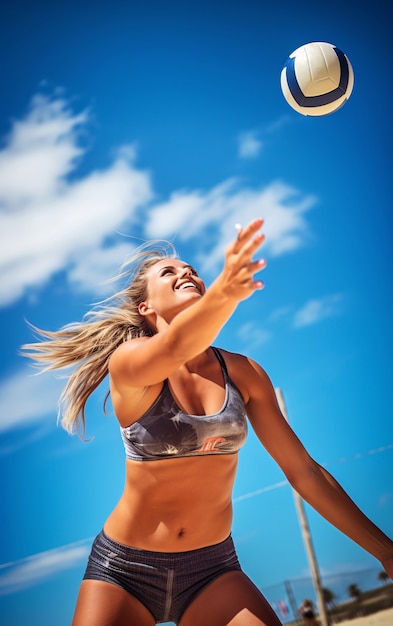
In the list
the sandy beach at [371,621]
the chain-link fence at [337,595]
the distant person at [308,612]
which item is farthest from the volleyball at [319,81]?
the sandy beach at [371,621]

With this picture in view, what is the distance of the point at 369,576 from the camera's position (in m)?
6.86

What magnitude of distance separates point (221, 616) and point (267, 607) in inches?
5.8

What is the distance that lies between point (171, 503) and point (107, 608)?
0.37m

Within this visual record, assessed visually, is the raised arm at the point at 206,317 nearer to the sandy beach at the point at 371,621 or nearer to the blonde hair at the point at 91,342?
the blonde hair at the point at 91,342

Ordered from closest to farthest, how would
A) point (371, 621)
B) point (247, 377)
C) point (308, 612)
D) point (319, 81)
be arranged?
point (247, 377), point (319, 81), point (308, 612), point (371, 621)

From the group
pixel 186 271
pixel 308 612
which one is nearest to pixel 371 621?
pixel 308 612

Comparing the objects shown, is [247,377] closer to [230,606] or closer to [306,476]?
[306,476]

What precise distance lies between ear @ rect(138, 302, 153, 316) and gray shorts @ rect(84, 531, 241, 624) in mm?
820

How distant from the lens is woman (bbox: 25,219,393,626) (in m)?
2.14

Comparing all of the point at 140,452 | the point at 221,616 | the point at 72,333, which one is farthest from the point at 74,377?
the point at 221,616

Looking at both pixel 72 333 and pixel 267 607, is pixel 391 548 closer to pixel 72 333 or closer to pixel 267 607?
pixel 267 607

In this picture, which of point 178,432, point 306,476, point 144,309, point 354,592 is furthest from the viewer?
point 354,592

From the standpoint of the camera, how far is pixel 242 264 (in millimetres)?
1610

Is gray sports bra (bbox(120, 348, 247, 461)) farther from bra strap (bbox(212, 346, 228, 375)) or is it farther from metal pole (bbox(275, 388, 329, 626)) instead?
metal pole (bbox(275, 388, 329, 626))
